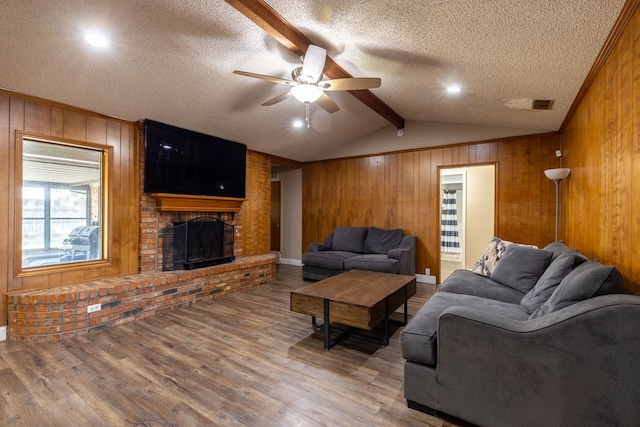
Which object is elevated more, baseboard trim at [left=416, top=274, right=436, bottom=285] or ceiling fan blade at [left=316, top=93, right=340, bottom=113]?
ceiling fan blade at [left=316, top=93, right=340, bottom=113]

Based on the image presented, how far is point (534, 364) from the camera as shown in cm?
144

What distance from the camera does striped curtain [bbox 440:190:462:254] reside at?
283 inches

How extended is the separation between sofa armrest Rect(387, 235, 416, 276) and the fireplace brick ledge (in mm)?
2481

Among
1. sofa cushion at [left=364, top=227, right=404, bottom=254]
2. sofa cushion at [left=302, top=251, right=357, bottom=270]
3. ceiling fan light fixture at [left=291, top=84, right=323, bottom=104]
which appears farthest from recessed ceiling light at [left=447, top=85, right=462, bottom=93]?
sofa cushion at [left=302, top=251, right=357, bottom=270]

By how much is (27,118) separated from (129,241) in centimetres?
162

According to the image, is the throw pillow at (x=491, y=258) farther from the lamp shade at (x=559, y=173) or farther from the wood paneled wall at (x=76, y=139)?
the wood paneled wall at (x=76, y=139)

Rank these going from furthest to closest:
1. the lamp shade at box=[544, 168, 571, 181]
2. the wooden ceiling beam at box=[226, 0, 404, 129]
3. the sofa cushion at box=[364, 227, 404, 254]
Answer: the sofa cushion at box=[364, 227, 404, 254]
the lamp shade at box=[544, 168, 571, 181]
the wooden ceiling beam at box=[226, 0, 404, 129]

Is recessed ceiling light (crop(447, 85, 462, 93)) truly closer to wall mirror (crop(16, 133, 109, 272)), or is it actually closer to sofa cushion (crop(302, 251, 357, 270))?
sofa cushion (crop(302, 251, 357, 270))

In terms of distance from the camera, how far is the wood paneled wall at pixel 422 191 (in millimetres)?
4336

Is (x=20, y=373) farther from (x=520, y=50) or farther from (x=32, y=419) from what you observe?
(x=520, y=50)

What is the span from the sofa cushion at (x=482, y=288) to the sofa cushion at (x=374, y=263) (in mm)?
1344

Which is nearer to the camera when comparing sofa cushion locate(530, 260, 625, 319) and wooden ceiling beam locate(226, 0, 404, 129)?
sofa cushion locate(530, 260, 625, 319)

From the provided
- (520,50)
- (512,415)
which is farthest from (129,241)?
(520,50)

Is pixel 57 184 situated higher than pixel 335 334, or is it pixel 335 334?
pixel 57 184
